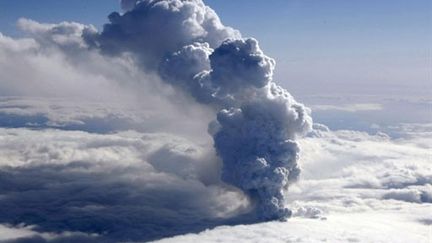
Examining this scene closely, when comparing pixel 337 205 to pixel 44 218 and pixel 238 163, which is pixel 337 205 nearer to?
pixel 238 163

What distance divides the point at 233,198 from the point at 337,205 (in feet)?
140

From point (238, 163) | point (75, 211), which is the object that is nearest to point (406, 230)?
point (238, 163)

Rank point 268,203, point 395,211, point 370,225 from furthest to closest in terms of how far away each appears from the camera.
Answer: point 395,211 → point 370,225 → point 268,203

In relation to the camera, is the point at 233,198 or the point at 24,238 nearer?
the point at 24,238

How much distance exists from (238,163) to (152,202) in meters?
65.1

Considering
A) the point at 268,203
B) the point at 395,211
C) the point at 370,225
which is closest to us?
the point at 268,203

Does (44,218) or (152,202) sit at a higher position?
(152,202)

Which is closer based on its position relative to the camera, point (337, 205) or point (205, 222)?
point (205, 222)

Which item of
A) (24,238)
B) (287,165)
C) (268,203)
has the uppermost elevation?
(287,165)

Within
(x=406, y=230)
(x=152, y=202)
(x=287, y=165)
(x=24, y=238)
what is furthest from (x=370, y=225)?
(x=24, y=238)

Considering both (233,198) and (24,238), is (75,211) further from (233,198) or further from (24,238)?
(233,198)

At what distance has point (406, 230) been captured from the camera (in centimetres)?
14912

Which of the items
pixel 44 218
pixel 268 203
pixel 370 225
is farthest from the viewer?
pixel 44 218

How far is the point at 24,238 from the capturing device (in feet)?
467
